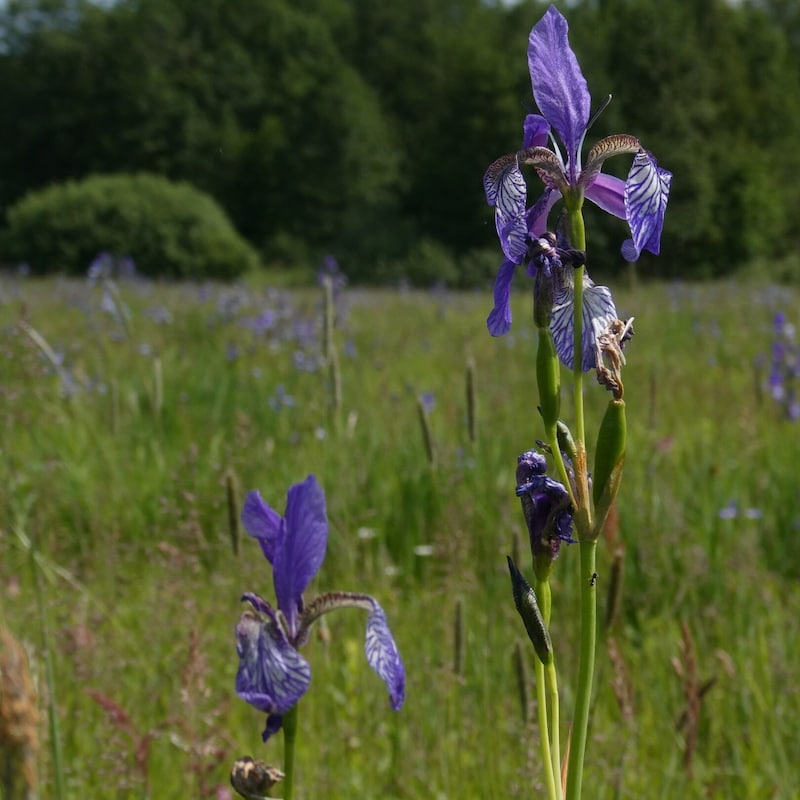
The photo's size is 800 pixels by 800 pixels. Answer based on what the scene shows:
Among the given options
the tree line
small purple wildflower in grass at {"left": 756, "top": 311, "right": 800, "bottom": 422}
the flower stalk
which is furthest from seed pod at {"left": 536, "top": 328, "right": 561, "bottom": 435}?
the tree line

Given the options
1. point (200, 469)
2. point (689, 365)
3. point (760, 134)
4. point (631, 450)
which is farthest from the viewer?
point (760, 134)

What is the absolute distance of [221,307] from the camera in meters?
6.26

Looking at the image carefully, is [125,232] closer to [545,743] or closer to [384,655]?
[384,655]

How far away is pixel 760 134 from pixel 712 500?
32.5 m

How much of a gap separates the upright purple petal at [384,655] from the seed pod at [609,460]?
22 cm

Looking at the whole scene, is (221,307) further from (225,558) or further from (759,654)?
(759,654)

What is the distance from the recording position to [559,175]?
2.54 ft

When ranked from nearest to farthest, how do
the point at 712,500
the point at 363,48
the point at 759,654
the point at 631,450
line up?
the point at 759,654 → the point at 712,500 → the point at 631,450 → the point at 363,48

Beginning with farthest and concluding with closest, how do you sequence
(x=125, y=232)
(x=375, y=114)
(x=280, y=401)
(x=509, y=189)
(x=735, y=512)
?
1. (x=375, y=114)
2. (x=125, y=232)
3. (x=280, y=401)
4. (x=735, y=512)
5. (x=509, y=189)

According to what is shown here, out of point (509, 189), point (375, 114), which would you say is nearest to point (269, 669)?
point (509, 189)

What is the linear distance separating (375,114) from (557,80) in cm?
3495

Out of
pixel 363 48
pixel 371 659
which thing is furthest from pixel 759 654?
pixel 363 48

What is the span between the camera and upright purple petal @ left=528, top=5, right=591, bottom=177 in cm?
81

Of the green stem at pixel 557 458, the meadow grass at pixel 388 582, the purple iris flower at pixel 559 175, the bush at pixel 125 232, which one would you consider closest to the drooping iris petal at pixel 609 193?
the purple iris flower at pixel 559 175
